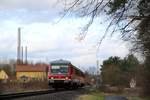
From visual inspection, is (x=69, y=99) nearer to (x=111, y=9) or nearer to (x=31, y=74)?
(x=111, y=9)

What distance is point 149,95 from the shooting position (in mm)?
42906

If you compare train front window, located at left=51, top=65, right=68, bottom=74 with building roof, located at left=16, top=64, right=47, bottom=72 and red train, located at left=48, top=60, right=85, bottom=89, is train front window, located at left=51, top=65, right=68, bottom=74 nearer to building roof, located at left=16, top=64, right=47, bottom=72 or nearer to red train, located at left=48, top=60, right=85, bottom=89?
red train, located at left=48, top=60, right=85, bottom=89

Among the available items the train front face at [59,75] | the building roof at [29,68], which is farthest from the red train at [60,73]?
the building roof at [29,68]

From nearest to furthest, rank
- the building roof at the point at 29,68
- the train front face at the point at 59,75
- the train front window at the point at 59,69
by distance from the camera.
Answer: the train front face at the point at 59,75 < the train front window at the point at 59,69 < the building roof at the point at 29,68

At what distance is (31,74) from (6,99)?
115 meters

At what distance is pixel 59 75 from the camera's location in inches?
2190

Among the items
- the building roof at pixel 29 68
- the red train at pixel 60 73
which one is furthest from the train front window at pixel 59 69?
the building roof at pixel 29 68

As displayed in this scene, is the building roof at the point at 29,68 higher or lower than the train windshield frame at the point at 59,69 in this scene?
higher

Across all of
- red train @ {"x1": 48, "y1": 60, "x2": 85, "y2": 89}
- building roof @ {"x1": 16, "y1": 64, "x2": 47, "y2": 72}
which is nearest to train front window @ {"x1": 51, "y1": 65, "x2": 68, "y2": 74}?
red train @ {"x1": 48, "y1": 60, "x2": 85, "y2": 89}

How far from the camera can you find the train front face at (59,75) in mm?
55062

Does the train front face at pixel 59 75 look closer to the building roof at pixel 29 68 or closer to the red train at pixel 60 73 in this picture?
the red train at pixel 60 73

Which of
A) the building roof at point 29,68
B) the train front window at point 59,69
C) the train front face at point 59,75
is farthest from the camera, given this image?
the building roof at point 29,68

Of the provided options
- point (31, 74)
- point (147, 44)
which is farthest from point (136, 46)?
point (31, 74)

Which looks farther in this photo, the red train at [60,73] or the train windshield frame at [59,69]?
the train windshield frame at [59,69]
